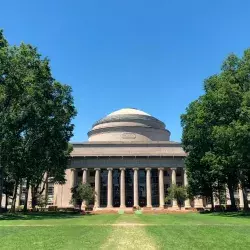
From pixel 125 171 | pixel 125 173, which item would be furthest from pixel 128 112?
pixel 125 173

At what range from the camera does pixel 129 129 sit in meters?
90.9

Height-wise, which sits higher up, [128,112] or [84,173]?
[128,112]

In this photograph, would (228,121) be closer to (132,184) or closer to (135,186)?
(135,186)

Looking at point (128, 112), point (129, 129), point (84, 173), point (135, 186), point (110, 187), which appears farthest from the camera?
point (128, 112)

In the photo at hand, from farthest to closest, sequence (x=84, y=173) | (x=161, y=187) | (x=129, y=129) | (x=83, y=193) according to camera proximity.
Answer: (x=129, y=129), (x=84, y=173), (x=161, y=187), (x=83, y=193)

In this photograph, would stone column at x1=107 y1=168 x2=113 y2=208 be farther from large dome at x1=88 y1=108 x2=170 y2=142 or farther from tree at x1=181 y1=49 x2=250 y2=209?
tree at x1=181 y1=49 x2=250 y2=209

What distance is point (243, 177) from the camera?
41719 mm

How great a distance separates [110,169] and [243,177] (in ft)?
137

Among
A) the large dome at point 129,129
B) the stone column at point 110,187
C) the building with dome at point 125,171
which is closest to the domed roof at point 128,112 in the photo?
the large dome at point 129,129

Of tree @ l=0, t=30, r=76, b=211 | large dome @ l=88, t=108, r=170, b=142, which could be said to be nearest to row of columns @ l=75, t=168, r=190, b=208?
large dome @ l=88, t=108, r=170, b=142

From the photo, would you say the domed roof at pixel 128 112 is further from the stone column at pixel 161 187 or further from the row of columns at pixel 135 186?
the stone column at pixel 161 187

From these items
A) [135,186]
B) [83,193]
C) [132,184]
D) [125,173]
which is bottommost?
[83,193]

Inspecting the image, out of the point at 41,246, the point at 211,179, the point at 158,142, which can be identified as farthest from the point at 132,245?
the point at 158,142

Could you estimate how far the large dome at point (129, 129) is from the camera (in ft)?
296
